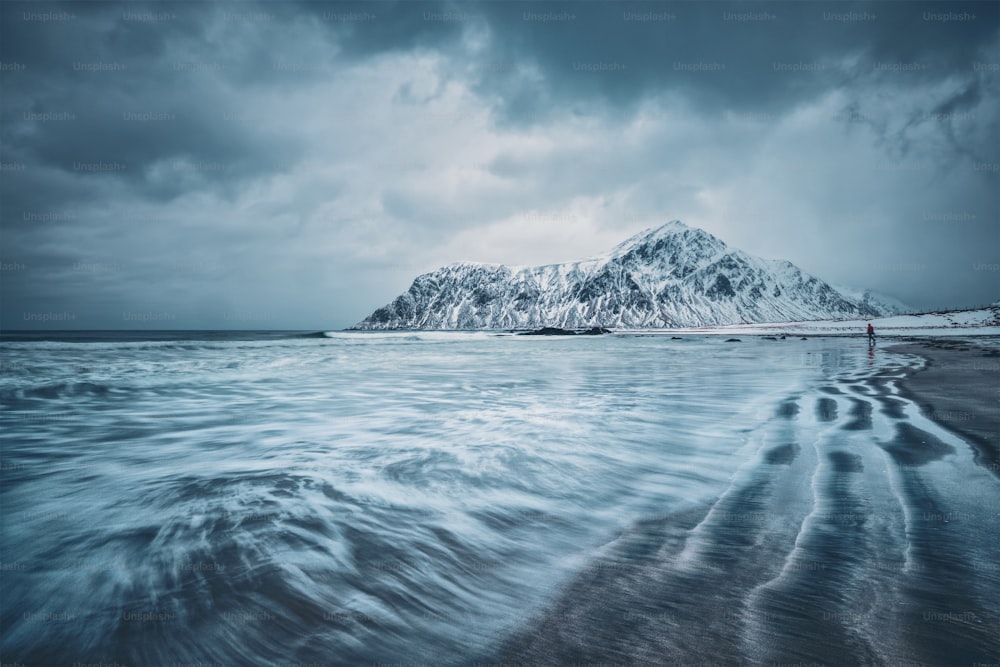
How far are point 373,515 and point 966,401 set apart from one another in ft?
39.8

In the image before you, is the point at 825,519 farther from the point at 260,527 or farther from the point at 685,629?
the point at 260,527

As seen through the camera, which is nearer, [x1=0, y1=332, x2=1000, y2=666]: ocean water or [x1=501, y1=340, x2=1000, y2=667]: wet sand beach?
[x1=501, y1=340, x2=1000, y2=667]: wet sand beach

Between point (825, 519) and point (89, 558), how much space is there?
624 centimetres

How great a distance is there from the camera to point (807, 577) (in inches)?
118

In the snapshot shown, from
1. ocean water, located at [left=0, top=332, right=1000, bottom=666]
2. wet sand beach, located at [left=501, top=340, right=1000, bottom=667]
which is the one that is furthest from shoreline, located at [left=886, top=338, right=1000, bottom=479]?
wet sand beach, located at [left=501, top=340, right=1000, bottom=667]

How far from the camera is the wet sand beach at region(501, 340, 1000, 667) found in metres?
2.35

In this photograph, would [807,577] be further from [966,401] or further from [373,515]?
[966,401]

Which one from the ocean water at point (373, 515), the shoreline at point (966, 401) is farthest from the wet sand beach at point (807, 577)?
the shoreline at point (966, 401)

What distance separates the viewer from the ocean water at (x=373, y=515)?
2703 mm

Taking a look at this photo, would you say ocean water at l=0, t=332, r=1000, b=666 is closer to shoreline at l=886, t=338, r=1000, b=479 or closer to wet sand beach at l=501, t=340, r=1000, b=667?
wet sand beach at l=501, t=340, r=1000, b=667

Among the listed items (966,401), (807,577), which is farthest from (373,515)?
(966,401)

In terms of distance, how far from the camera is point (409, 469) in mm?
6043

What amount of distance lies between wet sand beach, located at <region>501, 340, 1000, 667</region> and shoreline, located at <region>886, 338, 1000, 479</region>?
45 cm

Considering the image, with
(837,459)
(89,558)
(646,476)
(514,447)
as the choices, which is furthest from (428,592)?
(837,459)
